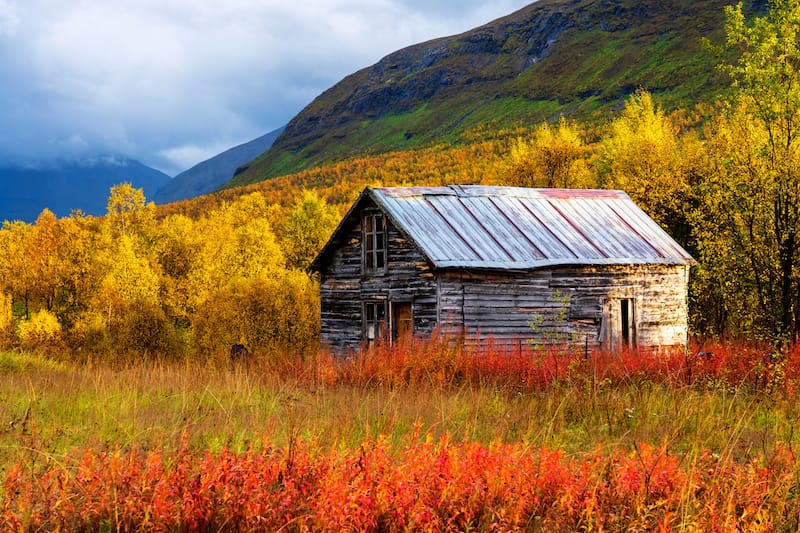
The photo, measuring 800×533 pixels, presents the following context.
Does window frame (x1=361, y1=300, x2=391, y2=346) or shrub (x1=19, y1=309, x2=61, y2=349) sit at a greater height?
window frame (x1=361, y1=300, x2=391, y2=346)

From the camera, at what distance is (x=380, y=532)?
15.0 ft

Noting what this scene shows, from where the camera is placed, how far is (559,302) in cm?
2312

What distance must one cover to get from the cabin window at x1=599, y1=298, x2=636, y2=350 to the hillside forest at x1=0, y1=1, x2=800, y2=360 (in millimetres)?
2236

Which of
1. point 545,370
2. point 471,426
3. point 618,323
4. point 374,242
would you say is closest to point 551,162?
point 618,323

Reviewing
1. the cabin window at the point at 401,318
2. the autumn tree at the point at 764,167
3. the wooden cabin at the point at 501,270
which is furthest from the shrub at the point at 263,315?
the autumn tree at the point at 764,167

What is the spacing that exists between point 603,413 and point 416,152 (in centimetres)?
14382

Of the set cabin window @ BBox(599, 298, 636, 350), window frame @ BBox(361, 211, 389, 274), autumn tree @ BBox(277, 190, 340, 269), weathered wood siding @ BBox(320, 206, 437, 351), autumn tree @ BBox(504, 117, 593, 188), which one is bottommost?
cabin window @ BBox(599, 298, 636, 350)

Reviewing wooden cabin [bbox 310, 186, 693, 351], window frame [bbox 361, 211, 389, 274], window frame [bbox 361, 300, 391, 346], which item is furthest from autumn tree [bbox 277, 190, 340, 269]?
window frame [bbox 361, 300, 391, 346]

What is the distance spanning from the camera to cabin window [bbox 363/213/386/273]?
24475 mm

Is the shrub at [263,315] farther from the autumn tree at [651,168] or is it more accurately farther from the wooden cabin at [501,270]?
the autumn tree at [651,168]

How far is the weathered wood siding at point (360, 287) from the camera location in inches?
884

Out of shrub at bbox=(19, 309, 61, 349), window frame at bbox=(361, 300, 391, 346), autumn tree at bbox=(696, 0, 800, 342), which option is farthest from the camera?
shrub at bbox=(19, 309, 61, 349)

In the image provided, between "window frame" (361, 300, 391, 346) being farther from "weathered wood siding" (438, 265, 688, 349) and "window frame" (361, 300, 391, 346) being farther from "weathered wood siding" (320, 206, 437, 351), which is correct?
"weathered wood siding" (438, 265, 688, 349)

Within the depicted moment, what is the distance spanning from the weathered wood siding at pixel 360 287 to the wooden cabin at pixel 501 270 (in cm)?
4
